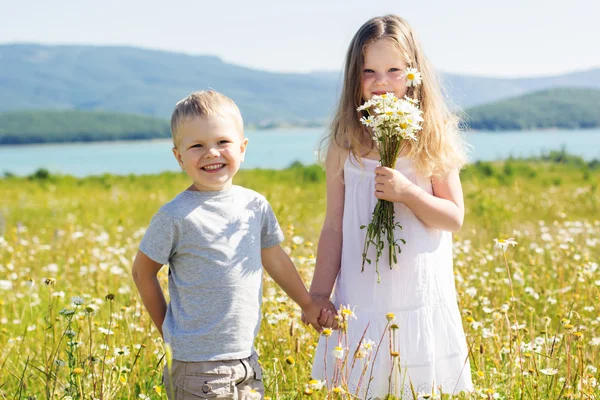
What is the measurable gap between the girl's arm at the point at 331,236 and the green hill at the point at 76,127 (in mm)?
159161

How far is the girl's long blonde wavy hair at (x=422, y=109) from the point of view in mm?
2885

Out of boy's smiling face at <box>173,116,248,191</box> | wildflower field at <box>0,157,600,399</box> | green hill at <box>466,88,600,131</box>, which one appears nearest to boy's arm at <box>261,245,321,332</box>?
wildflower field at <box>0,157,600,399</box>

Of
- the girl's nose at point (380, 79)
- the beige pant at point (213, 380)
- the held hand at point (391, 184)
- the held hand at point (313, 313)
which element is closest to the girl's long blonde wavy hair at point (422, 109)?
the girl's nose at point (380, 79)

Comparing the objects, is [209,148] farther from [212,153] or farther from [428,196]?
[428,196]

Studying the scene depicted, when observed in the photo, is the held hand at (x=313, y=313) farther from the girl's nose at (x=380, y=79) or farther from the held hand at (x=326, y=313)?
the girl's nose at (x=380, y=79)

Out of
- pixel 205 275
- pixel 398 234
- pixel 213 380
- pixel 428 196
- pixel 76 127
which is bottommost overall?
pixel 213 380

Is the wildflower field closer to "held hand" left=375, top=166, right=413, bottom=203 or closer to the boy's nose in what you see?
"held hand" left=375, top=166, right=413, bottom=203

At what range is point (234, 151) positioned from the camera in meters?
2.45

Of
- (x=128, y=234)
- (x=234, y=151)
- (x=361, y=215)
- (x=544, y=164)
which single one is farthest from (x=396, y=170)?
(x=544, y=164)

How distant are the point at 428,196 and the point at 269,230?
658 millimetres

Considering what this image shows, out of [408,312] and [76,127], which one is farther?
[76,127]

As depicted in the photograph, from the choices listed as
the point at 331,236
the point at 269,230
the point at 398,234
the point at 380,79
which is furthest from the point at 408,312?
the point at 380,79

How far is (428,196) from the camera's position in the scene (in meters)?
2.73

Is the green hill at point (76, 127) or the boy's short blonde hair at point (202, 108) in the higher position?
the green hill at point (76, 127)
